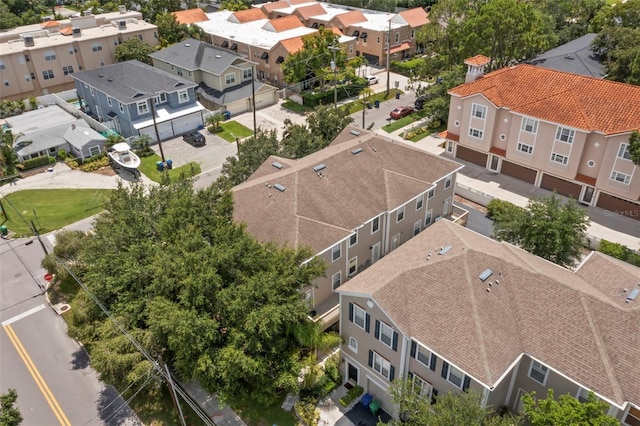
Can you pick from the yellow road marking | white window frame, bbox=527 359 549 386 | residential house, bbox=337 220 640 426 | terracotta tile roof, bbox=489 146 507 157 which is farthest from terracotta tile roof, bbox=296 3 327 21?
white window frame, bbox=527 359 549 386

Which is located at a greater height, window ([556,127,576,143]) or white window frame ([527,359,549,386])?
window ([556,127,576,143])

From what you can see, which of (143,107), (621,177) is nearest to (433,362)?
(621,177)

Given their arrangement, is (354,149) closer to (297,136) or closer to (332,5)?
(297,136)

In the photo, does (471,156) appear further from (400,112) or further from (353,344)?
(353,344)

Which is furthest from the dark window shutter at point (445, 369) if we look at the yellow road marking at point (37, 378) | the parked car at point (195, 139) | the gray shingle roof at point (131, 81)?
the gray shingle roof at point (131, 81)

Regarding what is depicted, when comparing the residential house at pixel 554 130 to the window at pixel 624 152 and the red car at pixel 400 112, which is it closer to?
the window at pixel 624 152

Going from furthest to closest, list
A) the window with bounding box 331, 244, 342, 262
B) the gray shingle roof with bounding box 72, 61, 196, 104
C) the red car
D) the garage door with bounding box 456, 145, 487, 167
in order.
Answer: the red car < the gray shingle roof with bounding box 72, 61, 196, 104 < the garage door with bounding box 456, 145, 487, 167 < the window with bounding box 331, 244, 342, 262

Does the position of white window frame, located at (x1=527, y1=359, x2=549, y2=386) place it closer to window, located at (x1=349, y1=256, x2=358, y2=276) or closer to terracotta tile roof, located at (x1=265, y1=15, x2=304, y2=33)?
window, located at (x1=349, y1=256, x2=358, y2=276)
